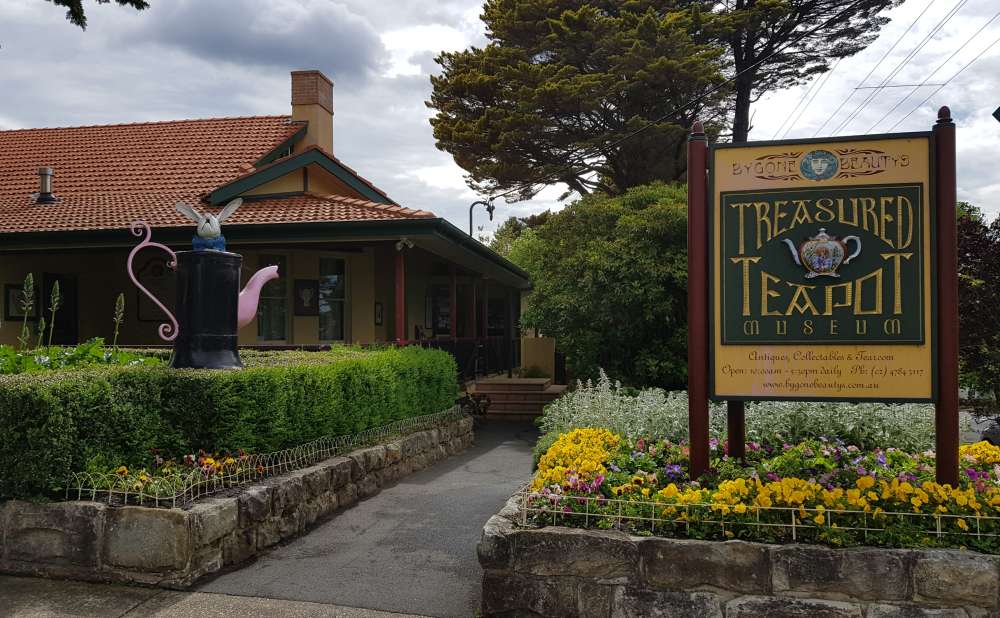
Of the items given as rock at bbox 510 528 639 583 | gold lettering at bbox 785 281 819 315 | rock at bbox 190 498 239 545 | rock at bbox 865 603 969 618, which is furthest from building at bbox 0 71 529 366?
rock at bbox 865 603 969 618

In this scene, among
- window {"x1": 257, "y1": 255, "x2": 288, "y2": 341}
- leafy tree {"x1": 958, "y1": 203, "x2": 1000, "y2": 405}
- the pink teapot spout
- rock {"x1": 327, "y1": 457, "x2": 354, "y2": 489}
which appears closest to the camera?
rock {"x1": 327, "y1": 457, "x2": 354, "y2": 489}

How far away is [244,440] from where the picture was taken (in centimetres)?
629

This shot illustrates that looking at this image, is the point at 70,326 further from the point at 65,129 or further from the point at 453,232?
the point at 453,232

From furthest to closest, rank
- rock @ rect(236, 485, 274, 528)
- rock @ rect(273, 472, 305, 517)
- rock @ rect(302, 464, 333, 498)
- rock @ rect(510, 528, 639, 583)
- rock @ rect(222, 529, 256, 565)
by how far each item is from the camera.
→ rock @ rect(302, 464, 333, 498) → rock @ rect(273, 472, 305, 517) → rock @ rect(236, 485, 274, 528) → rock @ rect(222, 529, 256, 565) → rock @ rect(510, 528, 639, 583)

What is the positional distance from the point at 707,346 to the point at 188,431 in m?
4.08

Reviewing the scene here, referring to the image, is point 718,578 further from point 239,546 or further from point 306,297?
point 306,297

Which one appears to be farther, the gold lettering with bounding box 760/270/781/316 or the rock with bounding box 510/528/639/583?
the gold lettering with bounding box 760/270/781/316

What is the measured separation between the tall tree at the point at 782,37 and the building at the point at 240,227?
10.2 meters

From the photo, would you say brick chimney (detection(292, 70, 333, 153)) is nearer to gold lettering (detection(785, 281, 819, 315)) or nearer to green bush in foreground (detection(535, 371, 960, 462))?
green bush in foreground (detection(535, 371, 960, 462))

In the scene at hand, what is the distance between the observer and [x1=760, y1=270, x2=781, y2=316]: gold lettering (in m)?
4.79

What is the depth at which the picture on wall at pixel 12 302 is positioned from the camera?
14375mm

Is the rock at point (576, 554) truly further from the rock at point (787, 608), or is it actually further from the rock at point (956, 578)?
the rock at point (956, 578)

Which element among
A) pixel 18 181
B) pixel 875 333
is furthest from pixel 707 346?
pixel 18 181

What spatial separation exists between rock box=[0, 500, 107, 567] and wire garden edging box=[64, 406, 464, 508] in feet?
0.45
